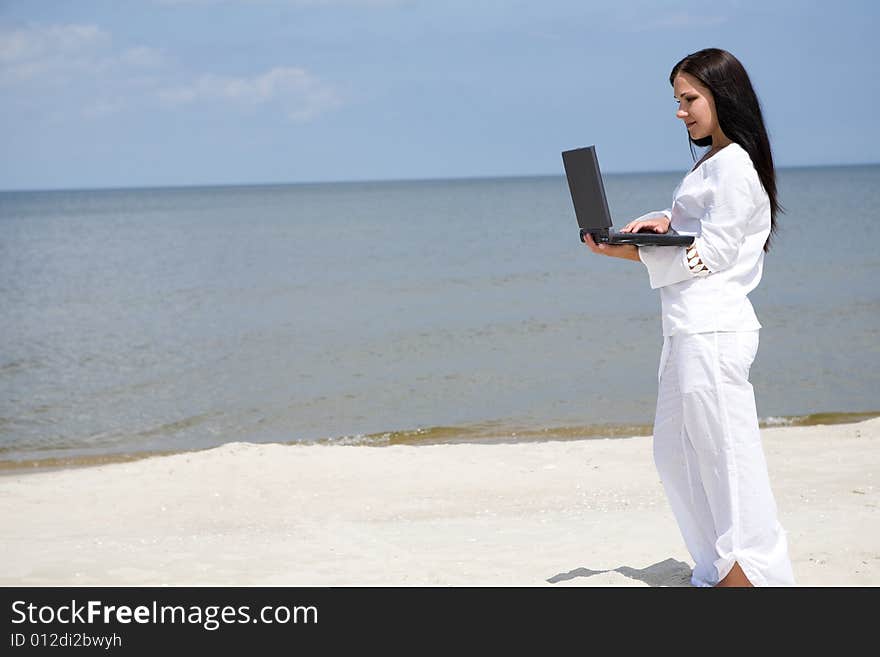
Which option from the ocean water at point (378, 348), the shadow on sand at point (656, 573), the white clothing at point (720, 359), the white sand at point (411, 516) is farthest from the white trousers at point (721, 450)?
the ocean water at point (378, 348)

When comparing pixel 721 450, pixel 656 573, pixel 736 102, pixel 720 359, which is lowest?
pixel 656 573

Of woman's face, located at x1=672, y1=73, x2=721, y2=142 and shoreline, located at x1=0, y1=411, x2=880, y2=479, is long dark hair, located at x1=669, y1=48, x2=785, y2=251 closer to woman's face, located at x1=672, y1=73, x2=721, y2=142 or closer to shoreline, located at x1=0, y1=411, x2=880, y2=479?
woman's face, located at x1=672, y1=73, x2=721, y2=142

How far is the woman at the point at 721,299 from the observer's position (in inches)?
141

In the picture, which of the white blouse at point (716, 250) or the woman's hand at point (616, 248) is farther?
the woman's hand at point (616, 248)

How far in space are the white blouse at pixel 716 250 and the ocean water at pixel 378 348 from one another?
7099 mm

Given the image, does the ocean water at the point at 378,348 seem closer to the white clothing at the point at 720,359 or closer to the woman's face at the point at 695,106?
the white clothing at the point at 720,359

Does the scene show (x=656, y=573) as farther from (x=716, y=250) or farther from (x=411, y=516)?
(x=411, y=516)

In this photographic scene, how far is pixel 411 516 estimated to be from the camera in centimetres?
679

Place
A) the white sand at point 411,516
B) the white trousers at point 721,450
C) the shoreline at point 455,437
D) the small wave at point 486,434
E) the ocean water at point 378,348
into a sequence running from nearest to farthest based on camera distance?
the white trousers at point 721,450 < the white sand at point 411,516 < the shoreline at point 455,437 < the small wave at point 486,434 < the ocean water at point 378,348

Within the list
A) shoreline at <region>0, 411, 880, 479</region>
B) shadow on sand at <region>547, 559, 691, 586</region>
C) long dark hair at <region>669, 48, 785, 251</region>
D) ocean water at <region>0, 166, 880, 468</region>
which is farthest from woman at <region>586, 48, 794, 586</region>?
ocean water at <region>0, 166, 880, 468</region>

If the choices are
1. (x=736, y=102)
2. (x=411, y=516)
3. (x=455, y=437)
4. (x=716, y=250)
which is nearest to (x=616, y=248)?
(x=716, y=250)

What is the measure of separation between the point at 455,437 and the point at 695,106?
24.4 ft

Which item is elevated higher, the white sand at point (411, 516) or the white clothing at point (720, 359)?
the white clothing at point (720, 359)
